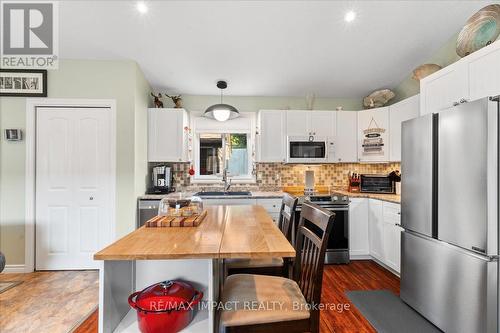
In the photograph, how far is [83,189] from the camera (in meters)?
2.97

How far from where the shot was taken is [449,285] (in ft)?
5.62

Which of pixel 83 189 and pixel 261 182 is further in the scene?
pixel 261 182

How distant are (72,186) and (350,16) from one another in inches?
146

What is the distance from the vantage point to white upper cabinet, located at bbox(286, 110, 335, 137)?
11.8 ft

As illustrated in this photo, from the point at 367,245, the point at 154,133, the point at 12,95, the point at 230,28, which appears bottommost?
the point at 367,245

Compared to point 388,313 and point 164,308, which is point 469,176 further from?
point 164,308

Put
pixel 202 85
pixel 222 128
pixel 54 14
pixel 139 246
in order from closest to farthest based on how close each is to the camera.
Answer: pixel 139 246 < pixel 54 14 < pixel 202 85 < pixel 222 128

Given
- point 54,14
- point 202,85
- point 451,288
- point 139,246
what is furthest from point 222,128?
point 451,288

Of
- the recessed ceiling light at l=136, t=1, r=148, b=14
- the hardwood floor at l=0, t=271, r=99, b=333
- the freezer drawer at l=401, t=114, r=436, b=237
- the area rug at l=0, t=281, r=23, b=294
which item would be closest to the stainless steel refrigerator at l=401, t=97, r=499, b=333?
the freezer drawer at l=401, t=114, r=436, b=237

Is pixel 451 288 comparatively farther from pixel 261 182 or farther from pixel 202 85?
pixel 202 85

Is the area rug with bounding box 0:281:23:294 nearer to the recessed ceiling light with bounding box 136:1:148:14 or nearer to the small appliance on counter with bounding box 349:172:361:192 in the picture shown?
the recessed ceiling light with bounding box 136:1:148:14

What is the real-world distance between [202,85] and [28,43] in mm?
1971

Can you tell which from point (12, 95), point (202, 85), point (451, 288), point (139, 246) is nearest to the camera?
point (139, 246)

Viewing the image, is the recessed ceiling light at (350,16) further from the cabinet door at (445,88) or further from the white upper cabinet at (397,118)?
the white upper cabinet at (397,118)
